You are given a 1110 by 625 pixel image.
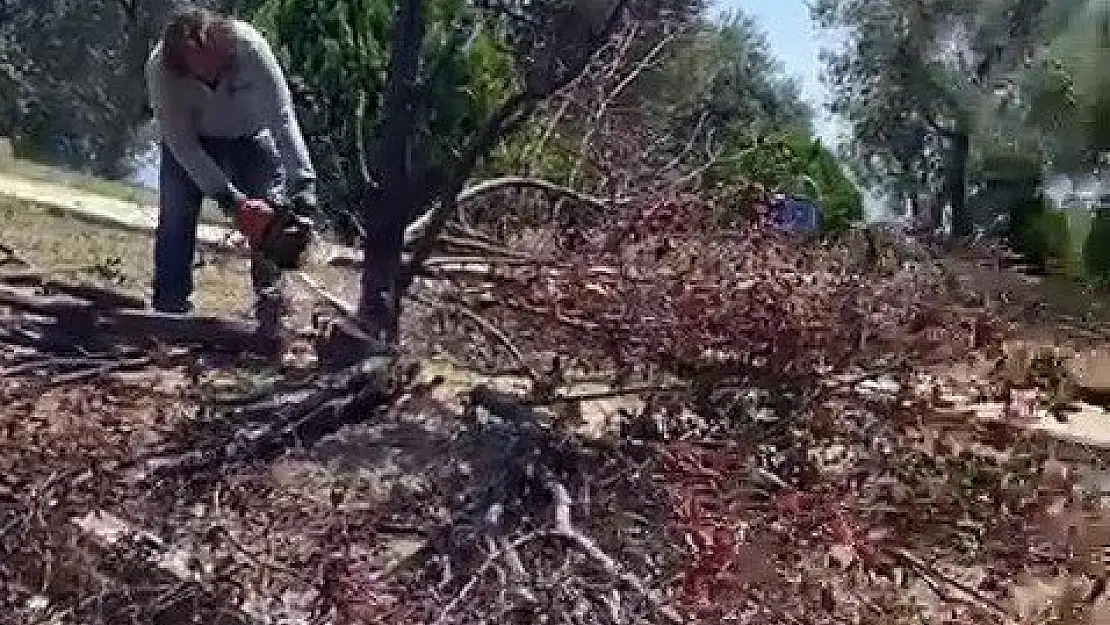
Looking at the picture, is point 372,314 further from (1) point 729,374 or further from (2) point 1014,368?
(2) point 1014,368

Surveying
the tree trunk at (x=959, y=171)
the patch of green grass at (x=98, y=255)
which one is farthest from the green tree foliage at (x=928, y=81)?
the patch of green grass at (x=98, y=255)

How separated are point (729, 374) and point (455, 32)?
5.14 meters

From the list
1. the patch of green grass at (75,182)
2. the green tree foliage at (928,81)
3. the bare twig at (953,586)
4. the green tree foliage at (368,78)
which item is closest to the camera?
the bare twig at (953,586)

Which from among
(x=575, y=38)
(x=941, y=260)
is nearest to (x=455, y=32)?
(x=575, y=38)

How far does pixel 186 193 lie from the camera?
6465 millimetres

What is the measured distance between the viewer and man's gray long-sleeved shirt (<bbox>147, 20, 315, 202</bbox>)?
591 cm

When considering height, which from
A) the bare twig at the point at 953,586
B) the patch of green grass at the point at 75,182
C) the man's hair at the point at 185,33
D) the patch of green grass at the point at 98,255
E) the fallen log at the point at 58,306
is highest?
the man's hair at the point at 185,33

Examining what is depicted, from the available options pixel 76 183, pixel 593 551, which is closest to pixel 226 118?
pixel 593 551

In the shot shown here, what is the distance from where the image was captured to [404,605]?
366 cm

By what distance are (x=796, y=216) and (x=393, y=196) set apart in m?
1.14

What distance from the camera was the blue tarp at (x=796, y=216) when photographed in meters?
5.19

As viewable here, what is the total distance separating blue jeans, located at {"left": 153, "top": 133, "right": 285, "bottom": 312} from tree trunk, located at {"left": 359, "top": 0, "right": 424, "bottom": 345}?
512mm

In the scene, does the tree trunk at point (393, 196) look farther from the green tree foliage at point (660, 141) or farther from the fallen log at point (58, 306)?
the fallen log at point (58, 306)

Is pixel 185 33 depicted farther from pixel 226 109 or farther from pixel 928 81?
pixel 928 81
